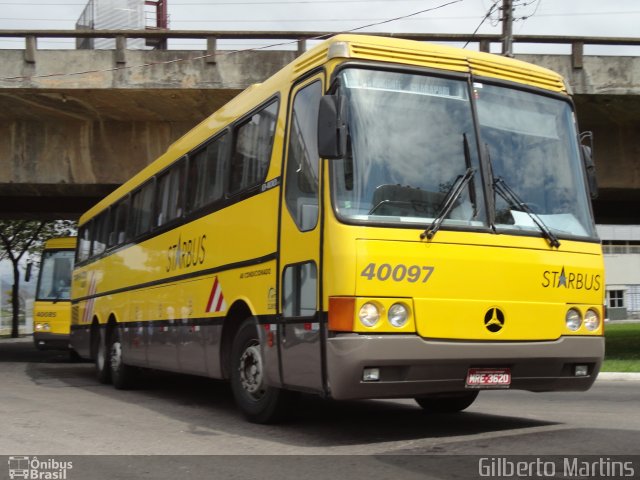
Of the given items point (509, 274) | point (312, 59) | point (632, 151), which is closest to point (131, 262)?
point (312, 59)

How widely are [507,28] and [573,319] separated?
12.3 meters

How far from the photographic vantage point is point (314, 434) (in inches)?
300

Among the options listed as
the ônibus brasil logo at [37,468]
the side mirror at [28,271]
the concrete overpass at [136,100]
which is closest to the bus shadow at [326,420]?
the ônibus brasil logo at [37,468]

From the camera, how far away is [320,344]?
270 inches

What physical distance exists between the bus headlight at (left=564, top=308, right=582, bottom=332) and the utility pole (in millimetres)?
10774

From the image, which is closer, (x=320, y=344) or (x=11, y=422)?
(x=320, y=344)

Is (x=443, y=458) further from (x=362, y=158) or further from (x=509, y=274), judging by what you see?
(x=362, y=158)

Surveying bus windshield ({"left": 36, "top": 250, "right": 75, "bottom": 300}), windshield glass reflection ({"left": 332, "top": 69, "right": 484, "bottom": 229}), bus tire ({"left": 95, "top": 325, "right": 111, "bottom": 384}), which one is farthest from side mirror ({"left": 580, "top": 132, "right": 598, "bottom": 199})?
bus windshield ({"left": 36, "top": 250, "right": 75, "bottom": 300})

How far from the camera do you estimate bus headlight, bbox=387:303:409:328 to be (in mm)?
6660

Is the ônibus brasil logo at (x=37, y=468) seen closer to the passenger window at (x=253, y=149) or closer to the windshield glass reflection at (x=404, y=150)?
the windshield glass reflection at (x=404, y=150)

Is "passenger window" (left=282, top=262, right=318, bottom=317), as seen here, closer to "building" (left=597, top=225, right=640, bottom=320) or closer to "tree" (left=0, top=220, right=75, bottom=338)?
"tree" (left=0, top=220, right=75, bottom=338)

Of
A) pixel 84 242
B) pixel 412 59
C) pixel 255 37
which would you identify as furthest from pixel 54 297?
pixel 412 59

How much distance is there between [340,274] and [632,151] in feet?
46.2

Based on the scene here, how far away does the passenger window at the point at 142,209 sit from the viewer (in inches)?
497
